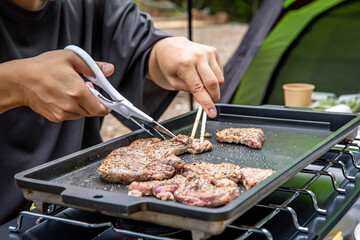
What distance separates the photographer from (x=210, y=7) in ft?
50.1

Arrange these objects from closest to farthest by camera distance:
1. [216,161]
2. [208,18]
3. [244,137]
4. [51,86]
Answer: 1. [51,86]
2. [216,161]
3. [244,137]
4. [208,18]

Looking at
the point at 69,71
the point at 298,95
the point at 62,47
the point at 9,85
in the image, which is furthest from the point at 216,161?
the point at 298,95

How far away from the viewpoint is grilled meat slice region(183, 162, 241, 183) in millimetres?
1206

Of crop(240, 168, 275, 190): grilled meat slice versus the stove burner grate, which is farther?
crop(240, 168, 275, 190): grilled meat slice

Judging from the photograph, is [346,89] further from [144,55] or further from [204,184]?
[204,184]

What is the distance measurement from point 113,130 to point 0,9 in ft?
12.7

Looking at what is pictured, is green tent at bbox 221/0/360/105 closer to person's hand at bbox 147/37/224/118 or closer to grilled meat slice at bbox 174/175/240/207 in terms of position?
person's hand at bbox 147/37/224/118

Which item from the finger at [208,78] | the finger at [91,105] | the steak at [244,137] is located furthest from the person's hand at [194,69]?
the finger at [91,105]

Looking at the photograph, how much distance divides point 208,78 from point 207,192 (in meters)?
0.53

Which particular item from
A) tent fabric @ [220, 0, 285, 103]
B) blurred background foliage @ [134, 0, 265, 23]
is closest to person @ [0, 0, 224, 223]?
tent fabric @ [220, 0, 285, 103]

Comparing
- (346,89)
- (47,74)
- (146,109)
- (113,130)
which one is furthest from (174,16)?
(47,74)

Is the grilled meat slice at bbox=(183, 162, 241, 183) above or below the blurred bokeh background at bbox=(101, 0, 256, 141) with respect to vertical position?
above

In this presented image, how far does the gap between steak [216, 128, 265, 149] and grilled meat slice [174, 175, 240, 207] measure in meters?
0.39

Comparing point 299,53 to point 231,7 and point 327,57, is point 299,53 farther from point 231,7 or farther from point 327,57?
point 231,7
